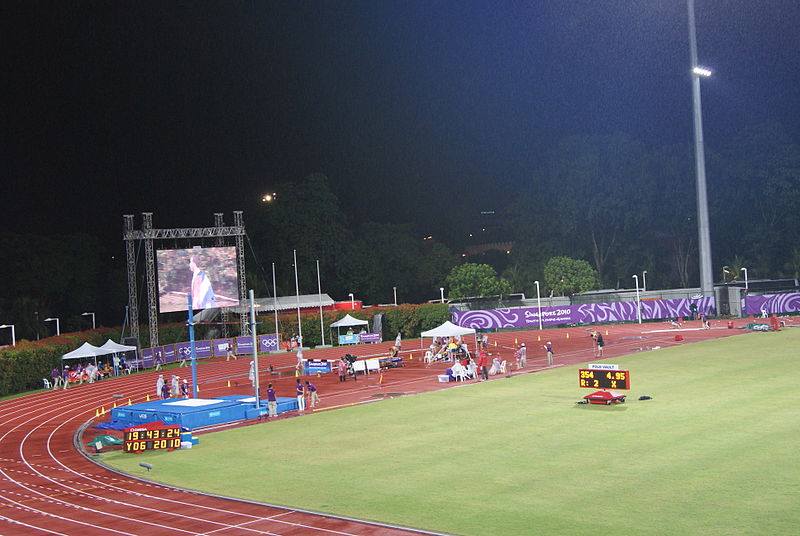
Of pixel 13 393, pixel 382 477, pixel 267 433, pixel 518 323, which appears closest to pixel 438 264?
pixel 518 323

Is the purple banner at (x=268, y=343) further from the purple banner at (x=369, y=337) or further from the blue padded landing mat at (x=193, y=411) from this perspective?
the blue padded landing mat at (x=193, y=411)

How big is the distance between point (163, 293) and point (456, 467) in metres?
43.1

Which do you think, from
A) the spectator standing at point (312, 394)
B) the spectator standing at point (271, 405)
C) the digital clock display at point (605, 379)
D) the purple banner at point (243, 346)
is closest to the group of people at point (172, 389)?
the spectator standing at point (312, 394)

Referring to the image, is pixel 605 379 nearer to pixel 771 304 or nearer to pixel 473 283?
pixel 771 304

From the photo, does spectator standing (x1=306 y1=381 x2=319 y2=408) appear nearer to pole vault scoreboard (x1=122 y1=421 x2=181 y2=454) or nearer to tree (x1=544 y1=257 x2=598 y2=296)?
pole vault scoreboard (x1=122 y1=421 x2=181 y2=454)

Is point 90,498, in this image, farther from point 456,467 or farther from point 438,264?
point 438,264

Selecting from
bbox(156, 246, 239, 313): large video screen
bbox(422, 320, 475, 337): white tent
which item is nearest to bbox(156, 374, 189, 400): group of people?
bbox(422, 320, 475, 337): white tent

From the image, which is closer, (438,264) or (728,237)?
(728,237)

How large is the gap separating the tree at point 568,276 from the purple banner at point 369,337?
83.6 ft

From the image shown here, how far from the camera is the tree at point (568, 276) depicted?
80125 mm

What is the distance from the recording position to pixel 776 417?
21109 millimetres

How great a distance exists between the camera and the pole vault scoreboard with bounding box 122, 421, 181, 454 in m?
22.9

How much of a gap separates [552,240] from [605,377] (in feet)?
237

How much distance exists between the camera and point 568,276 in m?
80.4
